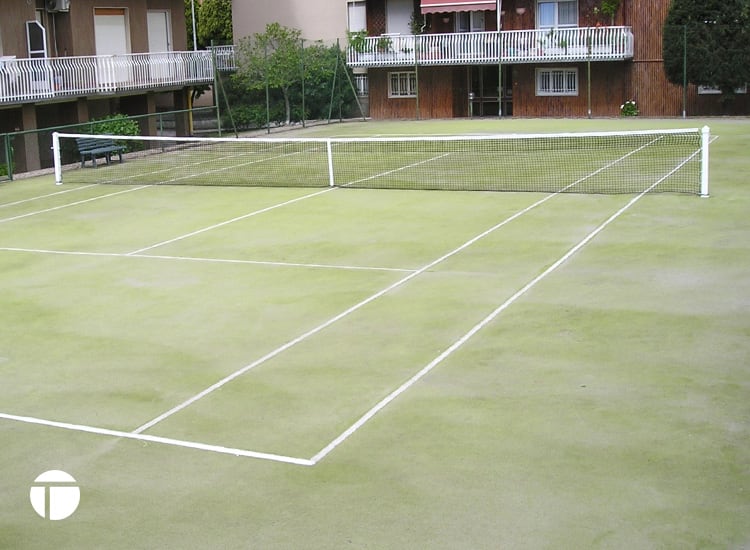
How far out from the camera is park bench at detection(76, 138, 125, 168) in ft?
102

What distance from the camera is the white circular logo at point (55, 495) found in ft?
27.8

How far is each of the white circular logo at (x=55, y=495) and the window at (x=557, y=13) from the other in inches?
1545

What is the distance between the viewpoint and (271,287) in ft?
51.9

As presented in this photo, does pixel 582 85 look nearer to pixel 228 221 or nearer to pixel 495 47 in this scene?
pixel 495 47

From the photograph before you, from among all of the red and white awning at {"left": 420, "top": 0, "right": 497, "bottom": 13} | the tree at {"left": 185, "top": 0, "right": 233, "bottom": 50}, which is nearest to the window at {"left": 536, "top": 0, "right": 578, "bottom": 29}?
the red and white awning at {"left": 420, "top": 0, "right": 497, "bottom": 13}

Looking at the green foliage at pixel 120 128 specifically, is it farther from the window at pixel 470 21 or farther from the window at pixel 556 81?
→ the window at pixel 556 81

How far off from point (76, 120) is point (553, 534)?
32.2 m

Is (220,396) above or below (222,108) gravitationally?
below

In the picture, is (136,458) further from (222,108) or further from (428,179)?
(222,108)

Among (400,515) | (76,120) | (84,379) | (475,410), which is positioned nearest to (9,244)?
(84,379)

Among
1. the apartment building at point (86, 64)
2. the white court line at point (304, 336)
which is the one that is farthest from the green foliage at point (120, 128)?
the white court line at point (304, 336)

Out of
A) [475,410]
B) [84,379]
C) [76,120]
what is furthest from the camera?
[76,120]

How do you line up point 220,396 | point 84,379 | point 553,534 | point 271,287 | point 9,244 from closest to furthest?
1. point 553,534
2. point 220,396
3. point 84,379
4. point 271,287
5. point 9,244

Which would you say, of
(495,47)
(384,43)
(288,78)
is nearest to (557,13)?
(495,47)
